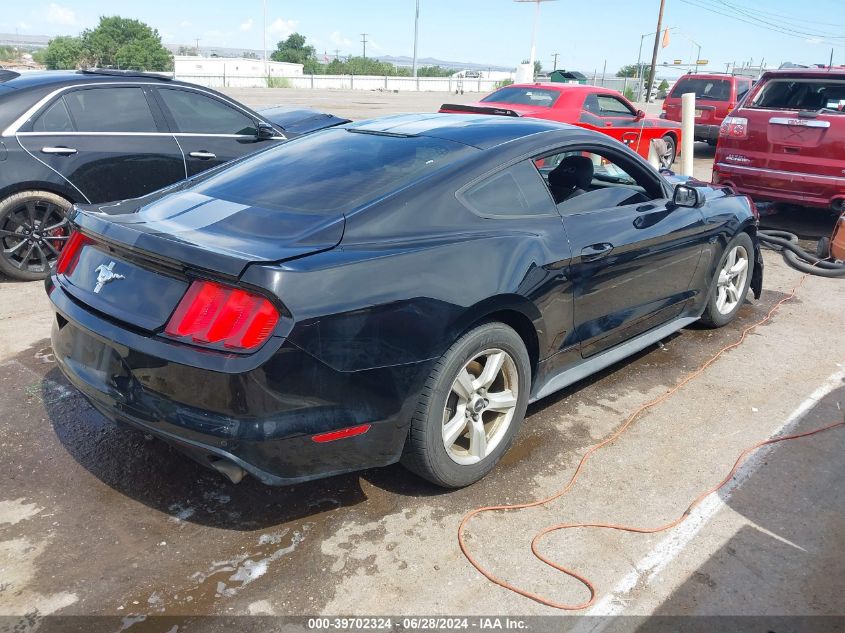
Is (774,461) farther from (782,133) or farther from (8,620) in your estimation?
(782,133)

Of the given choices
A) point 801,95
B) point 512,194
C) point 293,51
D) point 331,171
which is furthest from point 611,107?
point 293,51

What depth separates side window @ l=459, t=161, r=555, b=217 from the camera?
3.19 meters

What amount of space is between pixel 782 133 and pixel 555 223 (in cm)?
551

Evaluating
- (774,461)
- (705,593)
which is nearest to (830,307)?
(774,461)

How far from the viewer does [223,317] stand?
246 centimetres

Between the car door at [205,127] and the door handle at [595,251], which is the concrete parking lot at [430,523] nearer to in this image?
the door handle at [595,251]

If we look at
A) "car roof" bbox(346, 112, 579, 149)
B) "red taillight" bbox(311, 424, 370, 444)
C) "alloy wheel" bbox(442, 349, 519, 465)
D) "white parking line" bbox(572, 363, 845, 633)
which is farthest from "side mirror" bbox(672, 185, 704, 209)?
"red taillight" bbox(311, 424, 370, 444)

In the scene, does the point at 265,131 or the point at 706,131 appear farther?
the point at 706,131

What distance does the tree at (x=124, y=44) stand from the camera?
3511 inches

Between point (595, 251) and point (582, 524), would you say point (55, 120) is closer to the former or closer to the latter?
point (595, 251)

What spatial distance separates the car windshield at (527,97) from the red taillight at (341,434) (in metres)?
8.96

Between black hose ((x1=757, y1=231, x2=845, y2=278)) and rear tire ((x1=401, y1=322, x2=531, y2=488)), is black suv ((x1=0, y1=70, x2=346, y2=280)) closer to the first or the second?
rear tire ((x1=401, y1=322, x2=531, y2=488))

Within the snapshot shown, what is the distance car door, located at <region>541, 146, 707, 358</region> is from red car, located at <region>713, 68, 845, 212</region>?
12.3ft

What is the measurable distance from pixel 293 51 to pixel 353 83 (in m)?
74.3
